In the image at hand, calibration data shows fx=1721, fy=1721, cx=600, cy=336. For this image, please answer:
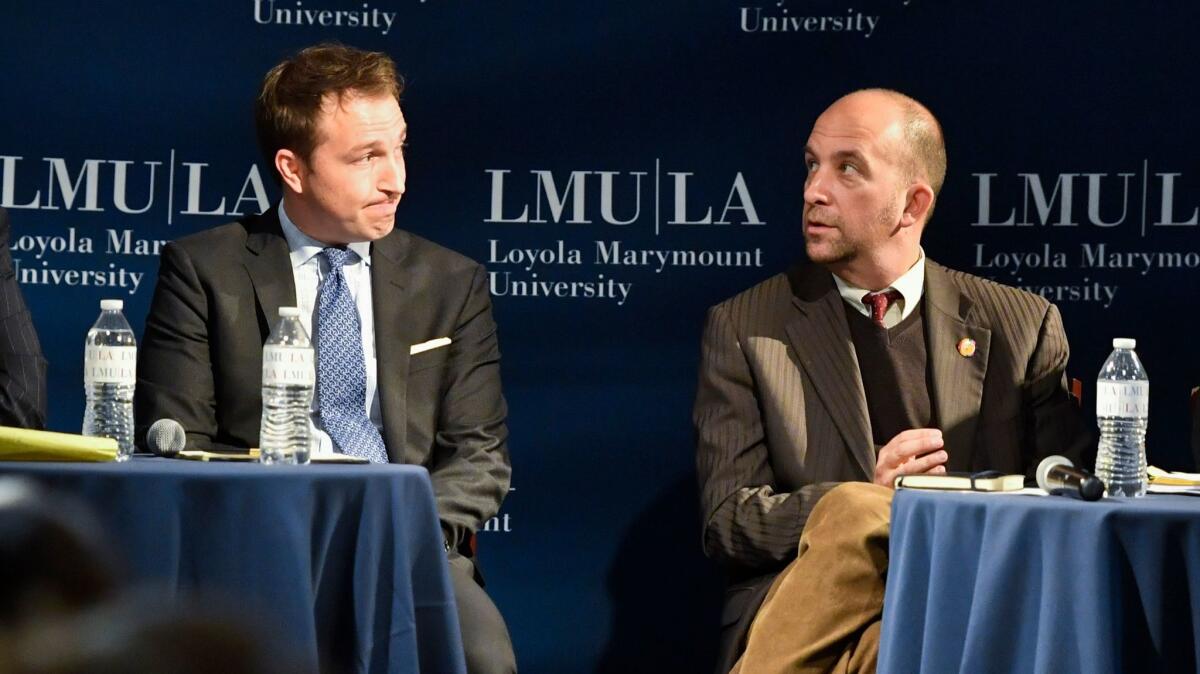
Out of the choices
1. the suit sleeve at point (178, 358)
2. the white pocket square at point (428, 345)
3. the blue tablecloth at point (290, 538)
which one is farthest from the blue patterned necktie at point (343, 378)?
the blue tablecloth at point (290, 538)

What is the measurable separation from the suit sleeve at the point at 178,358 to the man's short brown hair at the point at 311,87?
40 centimetres

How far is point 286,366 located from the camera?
3.41 metres

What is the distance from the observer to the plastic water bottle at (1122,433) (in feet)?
10.3

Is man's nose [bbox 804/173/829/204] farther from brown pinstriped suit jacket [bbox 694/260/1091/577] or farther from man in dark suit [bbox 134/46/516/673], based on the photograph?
man in dark suit [bbox 134/46/516/673]

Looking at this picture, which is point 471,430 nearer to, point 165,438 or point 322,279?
point 322,279

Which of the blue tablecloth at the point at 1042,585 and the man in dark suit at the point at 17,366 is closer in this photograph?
the blue tablecloth at the point at 1042,585

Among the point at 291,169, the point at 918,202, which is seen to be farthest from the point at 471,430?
the point at 918,202

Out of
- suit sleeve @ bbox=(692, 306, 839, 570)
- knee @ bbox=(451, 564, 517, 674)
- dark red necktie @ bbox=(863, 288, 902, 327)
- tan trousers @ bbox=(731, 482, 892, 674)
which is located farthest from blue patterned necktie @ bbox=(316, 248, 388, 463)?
dark red necktie @ bbox=(863, 288, 902, 327)

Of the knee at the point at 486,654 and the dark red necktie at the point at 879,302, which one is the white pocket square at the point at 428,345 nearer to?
the knee at the point at 486,654

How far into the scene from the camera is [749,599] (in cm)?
Answer: 392

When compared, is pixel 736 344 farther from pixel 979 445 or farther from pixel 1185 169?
pixel 1185 169

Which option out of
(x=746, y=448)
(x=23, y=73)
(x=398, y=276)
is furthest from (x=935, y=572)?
(x=23, y=73)

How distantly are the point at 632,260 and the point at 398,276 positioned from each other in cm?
105

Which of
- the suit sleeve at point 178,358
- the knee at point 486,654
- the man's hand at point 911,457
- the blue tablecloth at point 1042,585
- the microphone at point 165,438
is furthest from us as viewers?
the suit sleeve at point 178,358
